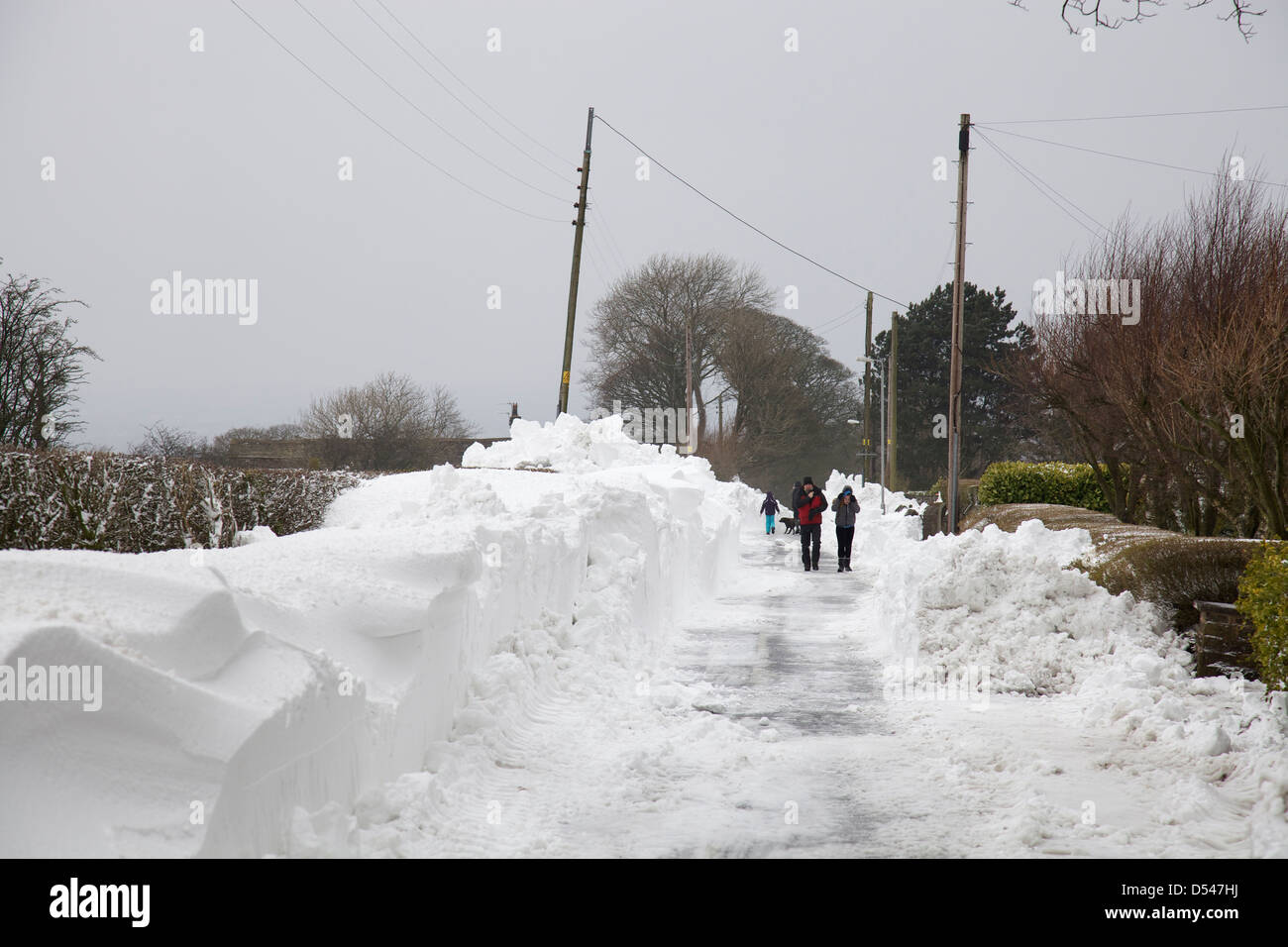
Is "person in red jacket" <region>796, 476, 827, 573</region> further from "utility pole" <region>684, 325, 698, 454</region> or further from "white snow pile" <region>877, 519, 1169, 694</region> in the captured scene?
"utility pole" <region>684, 325, 698, 454</region>

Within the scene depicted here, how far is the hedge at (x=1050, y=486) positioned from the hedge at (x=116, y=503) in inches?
690

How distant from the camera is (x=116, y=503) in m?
7.41

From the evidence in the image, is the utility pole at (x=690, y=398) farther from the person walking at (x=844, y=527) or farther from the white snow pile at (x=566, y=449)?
the person walking at (x=844, y=527)

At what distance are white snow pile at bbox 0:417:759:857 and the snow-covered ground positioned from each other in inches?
0.5

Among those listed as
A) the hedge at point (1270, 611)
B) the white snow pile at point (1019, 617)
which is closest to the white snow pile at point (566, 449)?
the white snow pile at point (1019, 617)

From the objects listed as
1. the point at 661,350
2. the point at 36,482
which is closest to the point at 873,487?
the point at 661,350

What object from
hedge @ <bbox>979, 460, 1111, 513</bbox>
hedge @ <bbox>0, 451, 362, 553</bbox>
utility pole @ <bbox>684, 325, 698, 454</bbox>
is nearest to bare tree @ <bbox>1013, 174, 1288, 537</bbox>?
hedge @ <bbox>979, 460, 1111, 513</bbox>

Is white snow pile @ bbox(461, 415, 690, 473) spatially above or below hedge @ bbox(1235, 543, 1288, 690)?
above

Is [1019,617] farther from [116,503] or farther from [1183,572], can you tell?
[116,503]

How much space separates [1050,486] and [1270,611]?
17128mm

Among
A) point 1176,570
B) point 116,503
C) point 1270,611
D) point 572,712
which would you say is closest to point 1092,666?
point 1176,570

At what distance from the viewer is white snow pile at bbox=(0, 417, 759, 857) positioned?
112 inches

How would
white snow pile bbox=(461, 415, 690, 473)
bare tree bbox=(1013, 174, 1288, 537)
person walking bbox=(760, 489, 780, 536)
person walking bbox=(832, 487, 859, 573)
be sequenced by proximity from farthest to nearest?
person walking bbox=(760, 489, 780, 536), white snow pile bbox=(461, 415, 690, 473), person walking bbox=(832, 487, 859, 573), bare tree bbox=(1013, 174, 1288, 537)
